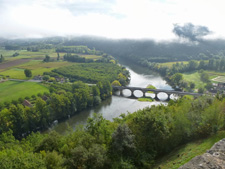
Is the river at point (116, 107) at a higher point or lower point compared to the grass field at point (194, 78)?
lower

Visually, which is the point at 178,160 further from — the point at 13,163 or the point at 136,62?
the point at 136,62

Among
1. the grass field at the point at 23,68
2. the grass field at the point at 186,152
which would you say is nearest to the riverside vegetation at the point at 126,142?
the grass field at the point at 186,152

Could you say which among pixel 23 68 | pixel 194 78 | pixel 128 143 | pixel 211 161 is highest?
pixel 211 161

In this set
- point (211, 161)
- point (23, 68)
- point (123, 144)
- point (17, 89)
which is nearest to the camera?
point (211, 161)

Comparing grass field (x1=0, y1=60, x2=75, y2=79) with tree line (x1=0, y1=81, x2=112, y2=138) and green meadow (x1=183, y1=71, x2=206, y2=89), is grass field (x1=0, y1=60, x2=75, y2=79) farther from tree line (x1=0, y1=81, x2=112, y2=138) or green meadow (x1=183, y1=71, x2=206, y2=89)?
green meadow (x1=183, y1=71, x2=206, y2=89)

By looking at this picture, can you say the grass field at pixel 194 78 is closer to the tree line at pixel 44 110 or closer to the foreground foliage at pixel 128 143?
the tree line at pixel 44 110

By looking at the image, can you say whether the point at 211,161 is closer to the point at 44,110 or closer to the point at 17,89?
the point at 44,110

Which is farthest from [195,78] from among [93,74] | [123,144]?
[123,144]
